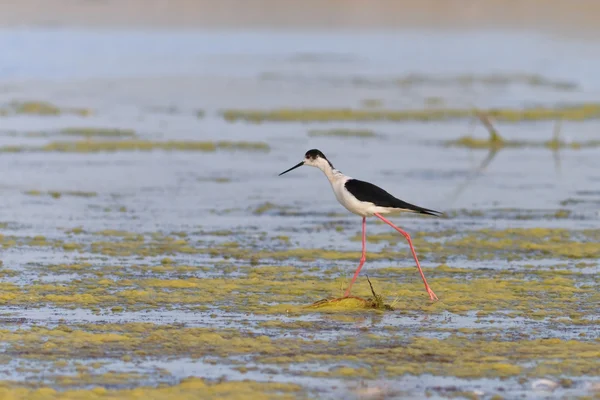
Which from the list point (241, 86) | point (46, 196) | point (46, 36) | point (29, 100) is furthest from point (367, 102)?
point (46, 36)

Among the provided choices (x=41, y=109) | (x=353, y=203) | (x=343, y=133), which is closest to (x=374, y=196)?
(x=353, y=203)

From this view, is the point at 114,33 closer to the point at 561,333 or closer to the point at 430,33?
the point at 430,33

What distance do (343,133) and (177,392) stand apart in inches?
618

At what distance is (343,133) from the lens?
890 inches

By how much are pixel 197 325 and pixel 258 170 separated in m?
9.22

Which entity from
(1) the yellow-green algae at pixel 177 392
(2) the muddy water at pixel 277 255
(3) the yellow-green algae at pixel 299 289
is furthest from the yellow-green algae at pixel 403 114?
(1) the yellow-green algae at pixel 177 392

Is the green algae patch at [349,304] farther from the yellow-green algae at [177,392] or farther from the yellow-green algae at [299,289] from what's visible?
the yellow-green algae at [177,392]

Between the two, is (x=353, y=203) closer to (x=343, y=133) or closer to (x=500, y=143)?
(x=500, y=143)

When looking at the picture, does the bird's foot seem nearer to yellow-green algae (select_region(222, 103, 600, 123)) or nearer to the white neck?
the white neck

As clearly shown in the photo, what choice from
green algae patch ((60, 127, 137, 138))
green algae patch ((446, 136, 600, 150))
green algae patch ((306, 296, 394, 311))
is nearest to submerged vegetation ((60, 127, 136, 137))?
green algae patch ((60, 127, 137, 138))

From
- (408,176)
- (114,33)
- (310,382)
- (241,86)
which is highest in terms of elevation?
(114,33)

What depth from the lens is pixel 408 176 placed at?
17.3 meters

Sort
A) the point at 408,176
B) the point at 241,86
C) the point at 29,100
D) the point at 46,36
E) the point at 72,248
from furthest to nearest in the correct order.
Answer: the point at 46,36 → the point at 241,86 → the point at 29,100 → the point at 408,176 → the point at 72,248

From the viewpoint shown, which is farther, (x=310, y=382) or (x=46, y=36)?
(x=46, y=36)
